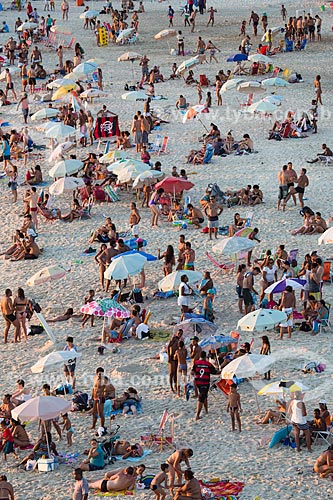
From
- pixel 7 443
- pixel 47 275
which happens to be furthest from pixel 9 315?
pixel 7 443

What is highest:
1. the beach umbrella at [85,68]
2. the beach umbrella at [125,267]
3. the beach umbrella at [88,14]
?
the beach umbrella at [88,14]

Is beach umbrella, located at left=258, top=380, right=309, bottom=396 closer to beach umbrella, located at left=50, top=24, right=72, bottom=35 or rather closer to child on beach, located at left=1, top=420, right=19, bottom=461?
child on beach, located at left=1, top=420, right=19, bottom=461

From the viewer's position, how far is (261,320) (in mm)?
19453

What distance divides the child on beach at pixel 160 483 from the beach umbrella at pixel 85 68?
23506mm

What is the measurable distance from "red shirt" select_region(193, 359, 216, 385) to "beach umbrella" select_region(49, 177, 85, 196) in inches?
383

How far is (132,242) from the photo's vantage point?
24484mm

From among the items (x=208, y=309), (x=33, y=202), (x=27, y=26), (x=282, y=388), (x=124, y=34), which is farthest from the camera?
(x=27, y=26)

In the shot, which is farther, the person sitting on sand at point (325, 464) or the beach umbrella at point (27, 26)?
the beach umbrella at point (27, 26)

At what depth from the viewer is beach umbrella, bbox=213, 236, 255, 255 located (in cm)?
2266

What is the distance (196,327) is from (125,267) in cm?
246

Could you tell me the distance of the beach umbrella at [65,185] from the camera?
27.2m

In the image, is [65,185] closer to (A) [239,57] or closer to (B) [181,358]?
(B) [181,358]

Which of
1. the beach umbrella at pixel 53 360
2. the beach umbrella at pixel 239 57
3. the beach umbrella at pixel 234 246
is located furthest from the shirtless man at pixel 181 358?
the beach umbrella at pixel 239 57

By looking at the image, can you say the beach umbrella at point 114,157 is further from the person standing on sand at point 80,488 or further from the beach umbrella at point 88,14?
the beach umbrella at point 88,14
